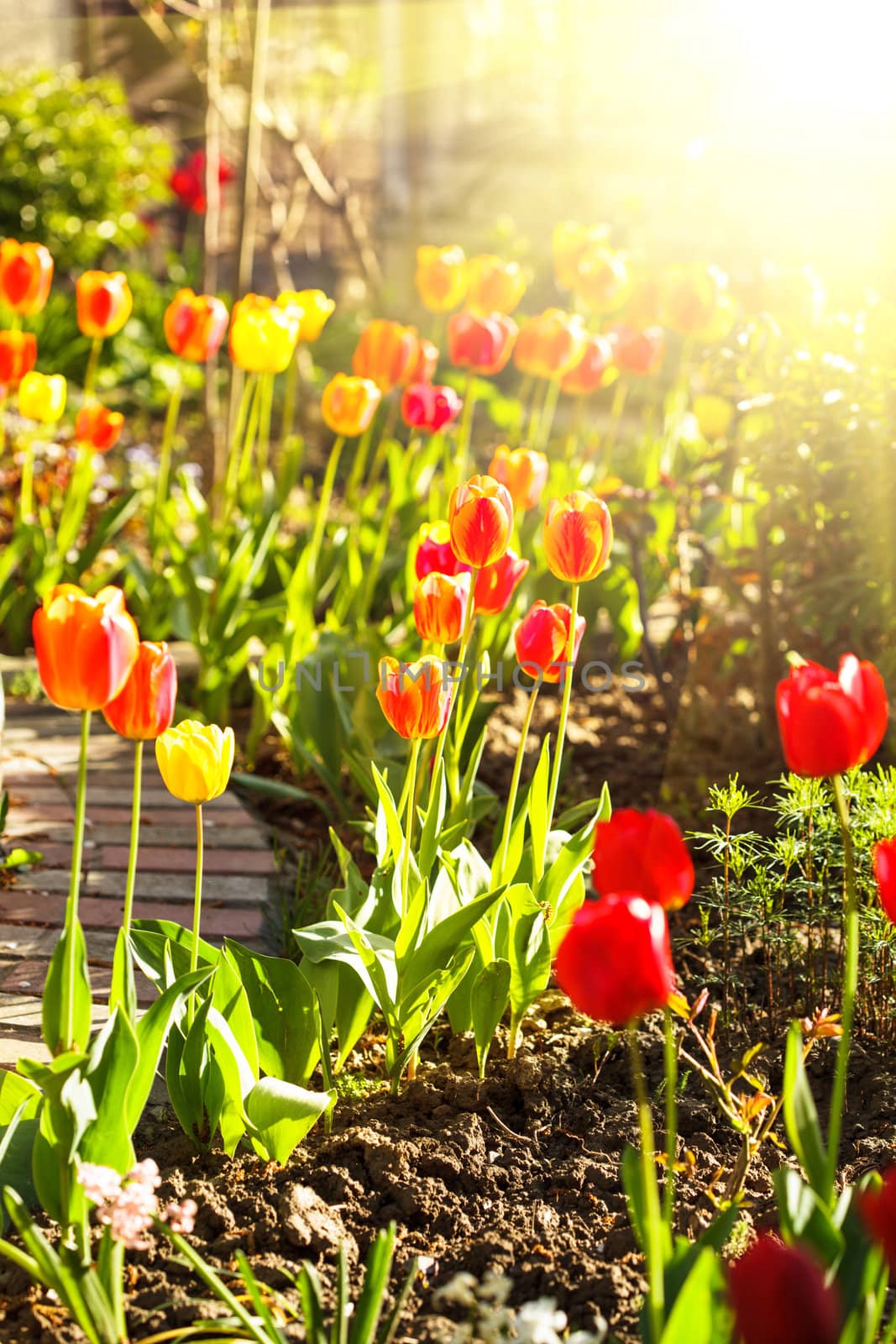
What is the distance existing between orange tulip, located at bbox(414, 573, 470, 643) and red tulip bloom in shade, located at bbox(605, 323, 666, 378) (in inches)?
78.8

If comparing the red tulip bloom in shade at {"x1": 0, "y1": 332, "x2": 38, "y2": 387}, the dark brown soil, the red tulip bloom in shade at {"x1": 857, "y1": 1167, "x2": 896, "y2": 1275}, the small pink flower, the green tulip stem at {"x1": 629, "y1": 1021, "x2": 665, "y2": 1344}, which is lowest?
the dark brown soil

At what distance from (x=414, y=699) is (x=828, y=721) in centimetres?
65

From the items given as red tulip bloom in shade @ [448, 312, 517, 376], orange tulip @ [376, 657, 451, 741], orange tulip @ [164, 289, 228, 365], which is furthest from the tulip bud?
orange tulip @ [376, 657, 451, 741]

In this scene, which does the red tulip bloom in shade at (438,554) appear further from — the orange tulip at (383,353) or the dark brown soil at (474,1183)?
the orange tulip at (383,353)

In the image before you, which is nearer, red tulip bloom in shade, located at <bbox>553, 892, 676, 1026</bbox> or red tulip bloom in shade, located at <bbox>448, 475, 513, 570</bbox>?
red tulip bloom in shade, located at <bbox>553, 892, 676, 1026</bbox>

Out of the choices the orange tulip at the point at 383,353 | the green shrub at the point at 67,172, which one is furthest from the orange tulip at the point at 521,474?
the green shrub at the point at 67,172

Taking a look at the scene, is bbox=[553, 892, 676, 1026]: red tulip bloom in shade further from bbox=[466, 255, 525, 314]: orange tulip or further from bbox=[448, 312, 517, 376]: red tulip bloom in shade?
bbox=[466, 255, 525, 314]: orange tulip

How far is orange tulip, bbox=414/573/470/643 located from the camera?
1.83 metres

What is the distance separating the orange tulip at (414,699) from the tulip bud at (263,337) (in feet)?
4.70

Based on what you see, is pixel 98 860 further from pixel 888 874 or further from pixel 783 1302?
pixel 783 1302

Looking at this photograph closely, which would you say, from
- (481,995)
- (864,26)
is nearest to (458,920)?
(481,995)

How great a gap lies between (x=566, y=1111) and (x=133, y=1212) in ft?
2.53

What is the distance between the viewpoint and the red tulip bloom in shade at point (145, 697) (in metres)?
1.48

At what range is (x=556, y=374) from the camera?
11.1 feet
